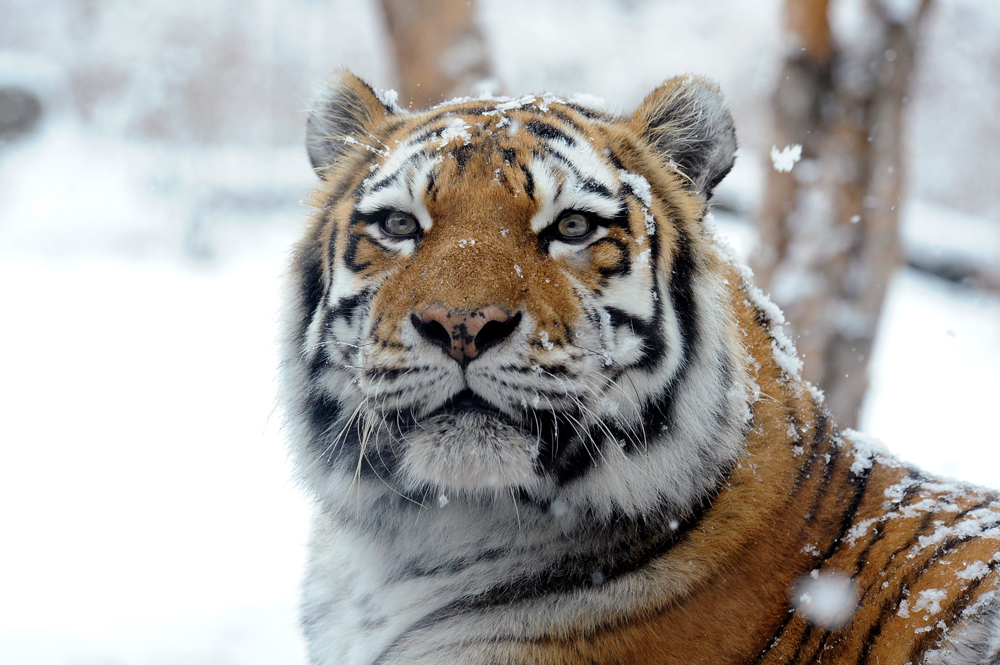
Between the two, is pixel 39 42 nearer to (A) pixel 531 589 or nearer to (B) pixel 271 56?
(B) pixel 271 56

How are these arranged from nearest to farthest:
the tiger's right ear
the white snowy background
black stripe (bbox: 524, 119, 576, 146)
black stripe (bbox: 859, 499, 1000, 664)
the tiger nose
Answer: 1. the tiger nose
2. black stripe (bbox: 859, 499, 1000, 664)
3. black stripe (bbox: 524, 119, 576, 146)
4. the tiger's right ear
5. the white snowy background

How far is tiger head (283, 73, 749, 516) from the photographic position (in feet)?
4.23

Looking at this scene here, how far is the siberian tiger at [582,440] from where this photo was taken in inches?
A: 51.3

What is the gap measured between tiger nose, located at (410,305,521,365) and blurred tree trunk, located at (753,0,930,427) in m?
2.89

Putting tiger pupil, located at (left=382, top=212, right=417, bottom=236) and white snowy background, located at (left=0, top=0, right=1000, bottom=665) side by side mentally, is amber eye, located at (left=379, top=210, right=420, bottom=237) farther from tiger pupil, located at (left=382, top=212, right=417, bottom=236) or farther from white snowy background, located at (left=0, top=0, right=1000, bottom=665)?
white snowy background, located at (left=0, top=0, right=1000, bottom=665)

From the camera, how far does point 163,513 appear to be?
4.45 meters

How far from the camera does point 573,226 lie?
147 cm

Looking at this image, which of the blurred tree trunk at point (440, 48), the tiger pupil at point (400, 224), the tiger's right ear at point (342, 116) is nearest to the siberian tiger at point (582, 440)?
the tiger pupil at point (400, 224)

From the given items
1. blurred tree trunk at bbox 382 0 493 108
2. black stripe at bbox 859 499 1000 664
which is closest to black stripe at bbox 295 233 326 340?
black stripe at bbox 859 499 1000 664

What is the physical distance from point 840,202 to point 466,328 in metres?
3.18

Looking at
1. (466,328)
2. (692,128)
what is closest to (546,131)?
(692,128)

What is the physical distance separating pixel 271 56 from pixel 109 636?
10.6 metres

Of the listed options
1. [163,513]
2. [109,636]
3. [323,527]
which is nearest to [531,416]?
[323,527]

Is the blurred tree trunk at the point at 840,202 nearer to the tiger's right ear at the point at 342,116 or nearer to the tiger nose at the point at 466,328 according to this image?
the tiger's right ear at the point at 342,116
